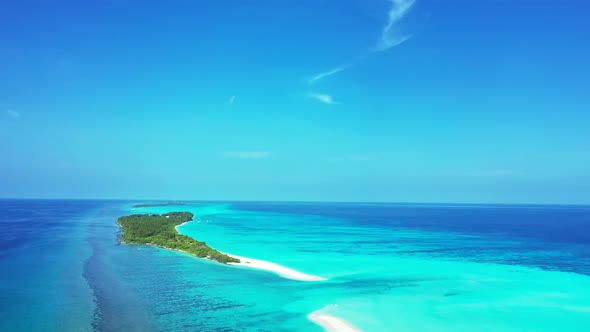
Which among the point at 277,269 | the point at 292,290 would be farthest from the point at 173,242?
the point at 292,290

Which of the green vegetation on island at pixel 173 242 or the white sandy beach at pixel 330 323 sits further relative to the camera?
the green vegetation on island at pixel 173 242

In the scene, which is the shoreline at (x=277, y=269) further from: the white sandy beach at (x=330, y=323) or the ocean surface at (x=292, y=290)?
the white sandy beach at (x=330, y=323)

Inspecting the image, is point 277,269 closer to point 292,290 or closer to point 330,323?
point 292,290

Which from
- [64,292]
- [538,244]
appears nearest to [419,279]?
[64,292]

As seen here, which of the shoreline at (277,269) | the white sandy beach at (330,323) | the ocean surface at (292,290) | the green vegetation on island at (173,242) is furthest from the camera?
A: the green vegetation on island at (173,242)

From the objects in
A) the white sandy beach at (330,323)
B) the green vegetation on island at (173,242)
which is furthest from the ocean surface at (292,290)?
the green vegetation on island at (173,242)

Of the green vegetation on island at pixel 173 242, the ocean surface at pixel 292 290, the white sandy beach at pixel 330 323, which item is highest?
the green vegetation on island at pixel 173 242

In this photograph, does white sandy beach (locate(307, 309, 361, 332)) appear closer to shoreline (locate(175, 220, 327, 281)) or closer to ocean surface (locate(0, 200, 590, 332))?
ocean surface (locate(0, 200, 590, 332))
